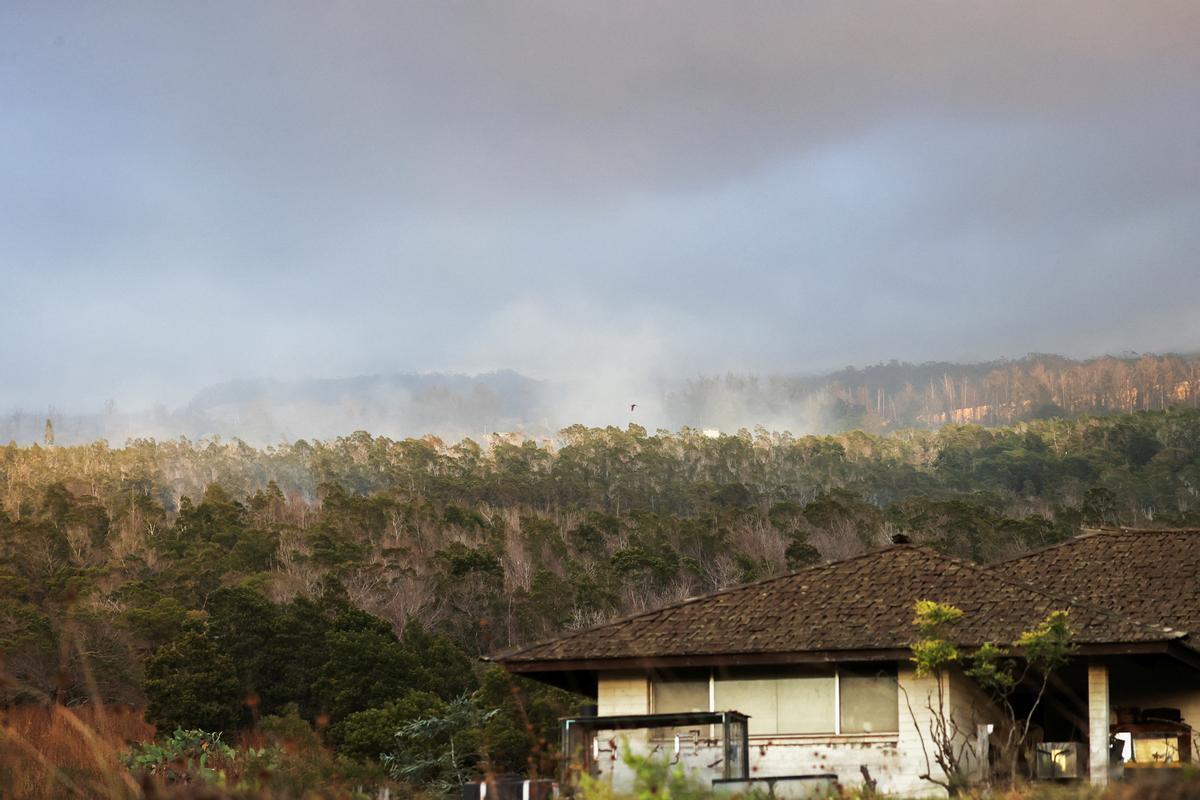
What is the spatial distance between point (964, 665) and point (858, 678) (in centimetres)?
138

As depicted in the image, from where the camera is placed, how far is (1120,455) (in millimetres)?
107438

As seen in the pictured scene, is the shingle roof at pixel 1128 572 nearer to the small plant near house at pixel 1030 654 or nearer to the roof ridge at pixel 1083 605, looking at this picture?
the roof ridge at pixel 1083 605

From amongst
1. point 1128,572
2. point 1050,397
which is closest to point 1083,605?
point 1128,572

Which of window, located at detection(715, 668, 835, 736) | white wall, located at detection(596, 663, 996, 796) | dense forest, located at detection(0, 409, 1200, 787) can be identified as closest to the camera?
white wall, located at detection(596, 663, 996, 796)

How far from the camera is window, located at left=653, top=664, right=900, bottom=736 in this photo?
19.8 metres

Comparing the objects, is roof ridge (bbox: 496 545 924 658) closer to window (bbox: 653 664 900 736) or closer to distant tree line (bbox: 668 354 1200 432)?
window (bbox: 653 664 900 736)

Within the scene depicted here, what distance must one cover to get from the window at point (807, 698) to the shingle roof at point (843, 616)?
475 mm

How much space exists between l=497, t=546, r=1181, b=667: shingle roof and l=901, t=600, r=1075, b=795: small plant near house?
0.44 metres

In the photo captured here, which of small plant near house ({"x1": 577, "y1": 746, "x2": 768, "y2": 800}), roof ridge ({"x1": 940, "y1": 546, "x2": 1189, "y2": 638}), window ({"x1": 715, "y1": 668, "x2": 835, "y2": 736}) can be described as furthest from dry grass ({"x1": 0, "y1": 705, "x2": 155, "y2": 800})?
roof ridge ({"x1": 940, "y1": 546, "x2": 1189, "y2": 638})

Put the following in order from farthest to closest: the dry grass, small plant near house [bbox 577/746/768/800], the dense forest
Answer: the dense forest
small plant near house [bbox 577/746/768/800]
the dry grass

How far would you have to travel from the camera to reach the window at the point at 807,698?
19.8m

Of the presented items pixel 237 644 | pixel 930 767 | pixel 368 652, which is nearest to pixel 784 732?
pixel 930 767

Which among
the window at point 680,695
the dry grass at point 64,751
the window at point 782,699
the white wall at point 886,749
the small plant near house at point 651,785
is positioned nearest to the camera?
the dry grass at point 64,751

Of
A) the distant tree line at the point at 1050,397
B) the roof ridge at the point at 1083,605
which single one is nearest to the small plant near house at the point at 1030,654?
the roof ridge at the point at 1083,605
